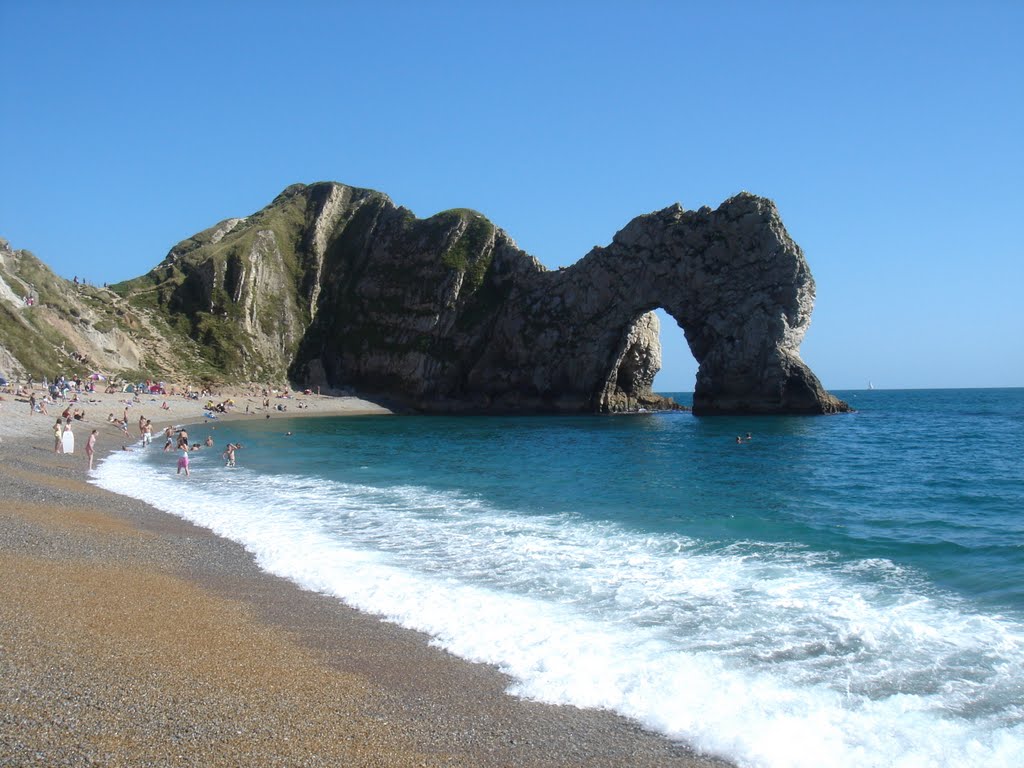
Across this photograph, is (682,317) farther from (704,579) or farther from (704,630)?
(704,630)

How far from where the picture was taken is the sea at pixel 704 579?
265 inches

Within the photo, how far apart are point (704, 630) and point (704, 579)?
266cm

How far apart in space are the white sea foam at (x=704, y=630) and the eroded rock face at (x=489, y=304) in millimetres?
56065

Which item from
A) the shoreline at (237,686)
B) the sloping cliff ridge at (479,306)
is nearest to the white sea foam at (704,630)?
the shoreline at (237,686)

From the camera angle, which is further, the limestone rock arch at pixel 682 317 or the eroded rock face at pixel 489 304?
the eroded rock face at pixel 489 304

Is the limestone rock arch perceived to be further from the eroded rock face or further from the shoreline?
the shoreline

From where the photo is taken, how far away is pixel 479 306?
83.5 m

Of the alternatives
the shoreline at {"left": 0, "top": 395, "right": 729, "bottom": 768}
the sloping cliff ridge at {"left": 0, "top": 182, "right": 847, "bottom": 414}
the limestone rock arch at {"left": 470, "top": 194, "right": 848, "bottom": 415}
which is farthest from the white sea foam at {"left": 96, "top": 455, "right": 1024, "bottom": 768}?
the sloping cliff ridge at {"left": 0, "top": 182, "right": 847, "bottom": 414}

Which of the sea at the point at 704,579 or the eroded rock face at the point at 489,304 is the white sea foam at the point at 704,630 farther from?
the eroded rock face at the point at 489,304

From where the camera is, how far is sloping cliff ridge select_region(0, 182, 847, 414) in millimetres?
67062

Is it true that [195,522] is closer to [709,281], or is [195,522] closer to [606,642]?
[606,642]

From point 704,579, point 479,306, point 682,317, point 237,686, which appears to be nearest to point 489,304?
point 479,306

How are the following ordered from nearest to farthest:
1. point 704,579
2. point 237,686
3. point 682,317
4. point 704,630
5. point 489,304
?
point 237,686 → point 704,630 → point 704,579 → point 682,317 → point 489,304

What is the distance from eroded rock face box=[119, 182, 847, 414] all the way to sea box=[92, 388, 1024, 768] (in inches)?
1561
